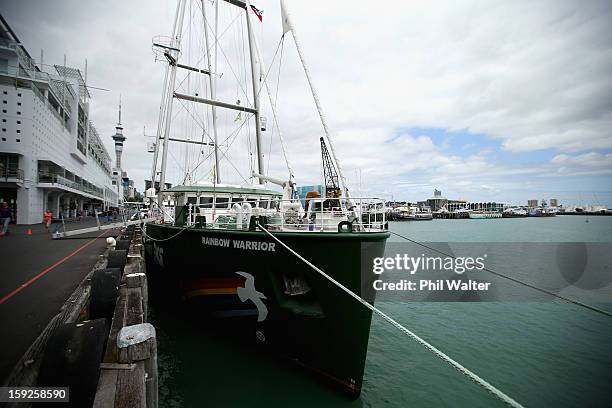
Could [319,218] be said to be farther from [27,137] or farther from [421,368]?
[27,137]

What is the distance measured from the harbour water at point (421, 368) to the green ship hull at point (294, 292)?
0.64 meters

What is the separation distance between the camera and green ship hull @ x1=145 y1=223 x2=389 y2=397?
20.0 feet

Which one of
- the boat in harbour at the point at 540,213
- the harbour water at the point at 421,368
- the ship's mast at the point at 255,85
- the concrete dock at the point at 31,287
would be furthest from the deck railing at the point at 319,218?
the boat in harbour at the point at 540,213

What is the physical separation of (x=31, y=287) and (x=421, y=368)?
1102 centimetres

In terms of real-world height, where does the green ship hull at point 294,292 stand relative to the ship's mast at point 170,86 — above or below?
below

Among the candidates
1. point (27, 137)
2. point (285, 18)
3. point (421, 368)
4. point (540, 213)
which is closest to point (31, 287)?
point (285, 18)

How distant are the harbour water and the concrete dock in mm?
2866

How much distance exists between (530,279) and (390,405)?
17.7m

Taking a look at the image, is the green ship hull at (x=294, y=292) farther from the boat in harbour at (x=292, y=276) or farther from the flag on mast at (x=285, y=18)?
the flag on mast at (x=285, y=18)

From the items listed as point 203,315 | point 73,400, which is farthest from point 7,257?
point 73,400

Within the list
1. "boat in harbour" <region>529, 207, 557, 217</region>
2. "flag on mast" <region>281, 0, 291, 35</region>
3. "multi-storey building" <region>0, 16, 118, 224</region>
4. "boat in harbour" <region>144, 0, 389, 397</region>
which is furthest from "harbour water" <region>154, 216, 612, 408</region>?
"boat in harbour" <region>529, 207, 557, 217</region>

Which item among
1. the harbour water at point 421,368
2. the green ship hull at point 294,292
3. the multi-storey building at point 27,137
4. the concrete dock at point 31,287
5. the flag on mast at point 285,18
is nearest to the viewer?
the concrete dock at point 31,287

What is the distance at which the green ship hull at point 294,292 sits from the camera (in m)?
6.11

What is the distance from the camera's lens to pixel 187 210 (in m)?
9.77
